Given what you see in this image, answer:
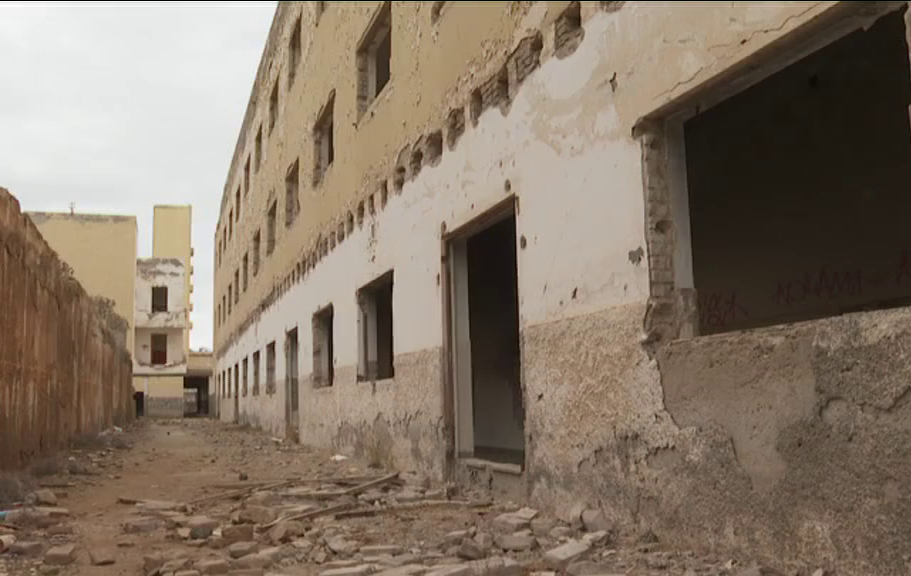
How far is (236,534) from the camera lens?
5.50 m

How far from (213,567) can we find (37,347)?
642cm

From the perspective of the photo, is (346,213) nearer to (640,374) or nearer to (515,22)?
(515,22)

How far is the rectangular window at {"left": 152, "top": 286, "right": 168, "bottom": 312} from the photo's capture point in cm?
4597

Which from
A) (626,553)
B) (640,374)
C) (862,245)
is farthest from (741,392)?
(862,245)

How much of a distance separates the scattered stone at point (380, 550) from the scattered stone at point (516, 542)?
60 cm

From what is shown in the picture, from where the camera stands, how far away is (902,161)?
696 centimetres

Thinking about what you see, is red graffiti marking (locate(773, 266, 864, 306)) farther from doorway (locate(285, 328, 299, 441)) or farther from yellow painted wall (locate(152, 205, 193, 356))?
yellow painted wall (locate(152, 205, 193, 356))

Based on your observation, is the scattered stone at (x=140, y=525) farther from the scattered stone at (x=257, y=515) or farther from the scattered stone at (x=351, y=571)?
the scattered stone at (x=351, y=571)

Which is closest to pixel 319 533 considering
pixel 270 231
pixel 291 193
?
pixel 291 193

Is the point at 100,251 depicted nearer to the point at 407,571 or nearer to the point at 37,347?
the point at 37,347

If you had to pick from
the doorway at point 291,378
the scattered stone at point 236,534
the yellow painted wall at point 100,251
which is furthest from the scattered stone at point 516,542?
the yellow painted wall at point 100,251

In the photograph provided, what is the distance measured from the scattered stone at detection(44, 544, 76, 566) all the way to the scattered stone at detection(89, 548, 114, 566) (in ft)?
0.40

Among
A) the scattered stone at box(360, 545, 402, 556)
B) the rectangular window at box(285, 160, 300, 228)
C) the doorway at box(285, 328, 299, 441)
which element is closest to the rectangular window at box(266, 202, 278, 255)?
Answer: the rectangular window at box(285, 160, 300, 228)

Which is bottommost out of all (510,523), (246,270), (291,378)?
(510,523)
